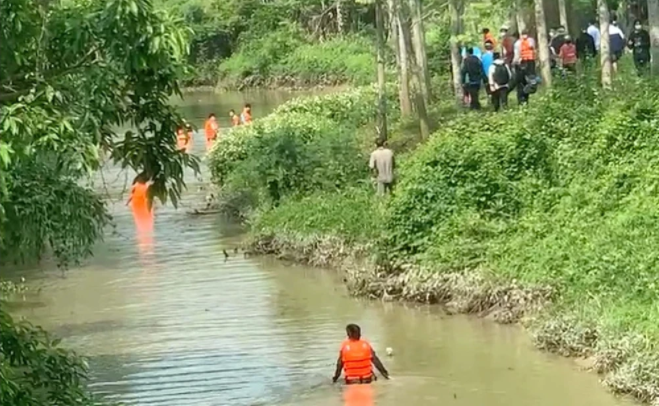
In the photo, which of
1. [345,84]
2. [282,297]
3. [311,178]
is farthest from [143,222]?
[345,84]

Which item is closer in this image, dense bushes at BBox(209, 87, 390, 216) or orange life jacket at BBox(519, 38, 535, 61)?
dense bushes at BBox(209, 87, 390, 216)

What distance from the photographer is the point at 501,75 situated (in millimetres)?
26281

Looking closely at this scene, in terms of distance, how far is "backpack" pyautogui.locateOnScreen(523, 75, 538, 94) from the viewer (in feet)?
87.6

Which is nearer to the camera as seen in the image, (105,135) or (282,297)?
(105,135)

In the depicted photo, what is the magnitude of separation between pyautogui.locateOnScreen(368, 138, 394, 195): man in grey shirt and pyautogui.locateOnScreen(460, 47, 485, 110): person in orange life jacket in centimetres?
544

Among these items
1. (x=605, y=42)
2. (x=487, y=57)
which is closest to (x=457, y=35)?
(x=487, y=57)

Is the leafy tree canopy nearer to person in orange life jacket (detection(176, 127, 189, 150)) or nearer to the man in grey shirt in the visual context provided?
person in orange life jacket (detection(176, 127, 189, 150))

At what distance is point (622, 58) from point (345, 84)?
101 ft

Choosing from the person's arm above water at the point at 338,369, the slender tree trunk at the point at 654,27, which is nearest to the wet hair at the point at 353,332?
the person's arm above water at the point at 338,369

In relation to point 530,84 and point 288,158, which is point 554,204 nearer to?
point 530,84

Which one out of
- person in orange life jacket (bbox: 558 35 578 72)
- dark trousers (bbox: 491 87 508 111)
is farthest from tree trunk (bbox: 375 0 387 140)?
person in orange life jacket (bbox: 558 35 578 72)

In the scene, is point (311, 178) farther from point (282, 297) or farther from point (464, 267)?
point (464, 267)

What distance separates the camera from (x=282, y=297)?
70.0 feet

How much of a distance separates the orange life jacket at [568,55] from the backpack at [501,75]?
4.52ft
